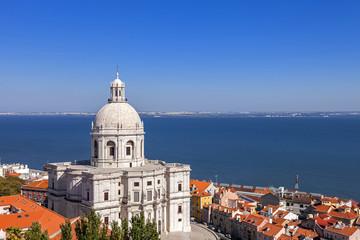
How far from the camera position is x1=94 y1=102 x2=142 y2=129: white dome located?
148 ft

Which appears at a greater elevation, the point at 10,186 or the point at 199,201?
the point at 10,186

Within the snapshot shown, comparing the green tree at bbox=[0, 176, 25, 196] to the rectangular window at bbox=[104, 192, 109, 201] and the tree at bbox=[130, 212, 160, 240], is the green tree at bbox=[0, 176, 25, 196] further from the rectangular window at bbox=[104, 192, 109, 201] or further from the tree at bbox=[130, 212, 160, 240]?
the tree at bbox=[130, 212, 160, 240]

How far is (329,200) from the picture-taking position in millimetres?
57781

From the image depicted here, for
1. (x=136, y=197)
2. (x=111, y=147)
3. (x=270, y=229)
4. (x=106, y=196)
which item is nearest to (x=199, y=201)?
(x=270, y=229)

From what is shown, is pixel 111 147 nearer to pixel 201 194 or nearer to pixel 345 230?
pixel 201 194

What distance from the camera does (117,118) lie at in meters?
45.2

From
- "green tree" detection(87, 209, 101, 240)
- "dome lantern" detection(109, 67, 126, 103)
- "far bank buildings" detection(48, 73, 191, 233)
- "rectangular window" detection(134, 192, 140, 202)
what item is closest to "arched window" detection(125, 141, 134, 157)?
"far bank buildings" detection(48, 73, 191, 233)

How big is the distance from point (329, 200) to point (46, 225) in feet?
141

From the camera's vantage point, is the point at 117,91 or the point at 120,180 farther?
the point at 117,91

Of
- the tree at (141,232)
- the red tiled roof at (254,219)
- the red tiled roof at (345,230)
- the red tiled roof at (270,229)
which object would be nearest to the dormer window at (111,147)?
the tree at (141,232)

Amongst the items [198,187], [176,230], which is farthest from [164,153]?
[176,230]

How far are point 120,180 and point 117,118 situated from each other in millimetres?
8196

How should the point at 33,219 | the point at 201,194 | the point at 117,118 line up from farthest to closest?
the point at 201,194, the point at 117,118, the point at 33,219

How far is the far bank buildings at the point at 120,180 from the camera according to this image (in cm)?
3994
